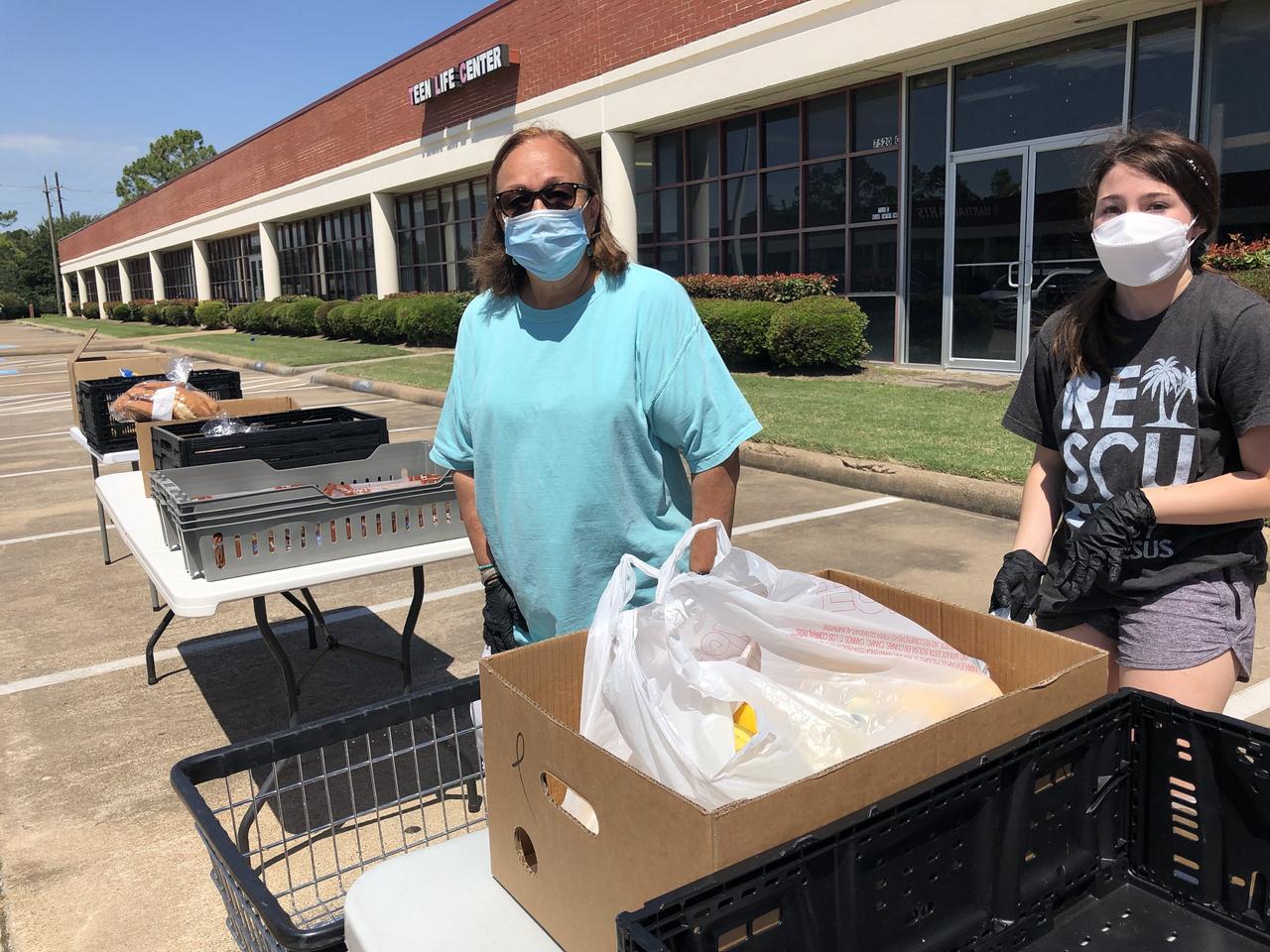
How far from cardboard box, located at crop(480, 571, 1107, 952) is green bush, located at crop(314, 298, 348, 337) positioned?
29258 mm

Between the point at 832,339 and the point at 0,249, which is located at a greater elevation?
the point at 0,249

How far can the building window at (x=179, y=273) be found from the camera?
4988cm

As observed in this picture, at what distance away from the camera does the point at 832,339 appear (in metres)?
14.0

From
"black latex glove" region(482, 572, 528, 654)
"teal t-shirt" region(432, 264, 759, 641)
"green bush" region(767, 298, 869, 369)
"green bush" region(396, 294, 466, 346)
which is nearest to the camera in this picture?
"teal t-shirt" region(432, 264, 759, 641)

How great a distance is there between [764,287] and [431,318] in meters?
10.4

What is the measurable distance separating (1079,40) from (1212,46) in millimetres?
1627

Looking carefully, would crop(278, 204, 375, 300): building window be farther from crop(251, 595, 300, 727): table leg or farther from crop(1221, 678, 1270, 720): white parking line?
crop(1221, 678, 1270, 720): white parking line

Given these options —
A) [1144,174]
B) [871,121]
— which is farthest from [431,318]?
[1144,174]

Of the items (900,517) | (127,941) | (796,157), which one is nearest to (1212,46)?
(796,157)

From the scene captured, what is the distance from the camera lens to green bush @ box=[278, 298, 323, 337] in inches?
1227

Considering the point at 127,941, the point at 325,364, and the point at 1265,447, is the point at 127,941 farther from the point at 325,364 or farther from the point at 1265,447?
the point at 325,364

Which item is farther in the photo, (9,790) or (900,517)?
(900,517)

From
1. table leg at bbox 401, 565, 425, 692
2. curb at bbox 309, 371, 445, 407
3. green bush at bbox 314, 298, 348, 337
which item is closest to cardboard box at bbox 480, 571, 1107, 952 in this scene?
table leg at bbox 401, 565, 425, 692

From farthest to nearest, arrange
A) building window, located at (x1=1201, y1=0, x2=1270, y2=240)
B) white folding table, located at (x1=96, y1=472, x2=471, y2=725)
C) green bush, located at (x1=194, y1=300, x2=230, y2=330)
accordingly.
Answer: green bush, located at (x1=194, y1=300, x2=230, y2=330) < building window, located at (x1=1201, y1=0, x2=1270, y2=240) < white folding table, located at (x1=96, y1=472, x2=471, y2=725)
